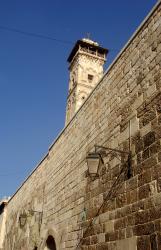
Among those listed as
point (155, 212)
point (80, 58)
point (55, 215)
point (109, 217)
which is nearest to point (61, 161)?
point (55, 215)

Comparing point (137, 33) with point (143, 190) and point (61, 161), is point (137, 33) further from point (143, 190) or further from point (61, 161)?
point (61, 161)

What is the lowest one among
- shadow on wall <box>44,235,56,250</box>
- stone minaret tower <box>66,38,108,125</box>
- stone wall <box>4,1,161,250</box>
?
shadow on wall <box>44,235,56,250</box>

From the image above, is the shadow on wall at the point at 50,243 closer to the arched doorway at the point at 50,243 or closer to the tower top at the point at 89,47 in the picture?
the arched doorway at the point at 50,243

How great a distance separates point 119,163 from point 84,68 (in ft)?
93.6

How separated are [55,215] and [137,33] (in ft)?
16.4

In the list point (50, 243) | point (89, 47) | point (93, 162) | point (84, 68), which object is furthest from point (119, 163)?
point (89, 47)

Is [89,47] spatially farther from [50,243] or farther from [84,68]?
[50,243]

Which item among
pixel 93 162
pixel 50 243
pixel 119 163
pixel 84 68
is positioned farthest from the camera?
pixel 84 68

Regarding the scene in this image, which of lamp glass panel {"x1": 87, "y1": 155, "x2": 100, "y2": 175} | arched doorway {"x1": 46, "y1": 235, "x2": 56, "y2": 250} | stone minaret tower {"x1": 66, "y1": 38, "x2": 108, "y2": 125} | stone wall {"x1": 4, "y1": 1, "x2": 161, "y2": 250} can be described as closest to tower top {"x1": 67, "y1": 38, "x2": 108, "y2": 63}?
stone minaret tower {"x1": 66, "y1": 38, "x2": 108, "y2": 125}

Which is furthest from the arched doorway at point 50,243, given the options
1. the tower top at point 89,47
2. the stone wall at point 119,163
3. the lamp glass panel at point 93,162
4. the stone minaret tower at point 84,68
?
the tower top at point 89,47

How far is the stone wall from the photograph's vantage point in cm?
440

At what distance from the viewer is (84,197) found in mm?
6625

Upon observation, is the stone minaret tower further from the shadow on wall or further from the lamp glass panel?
the lamp glass panel

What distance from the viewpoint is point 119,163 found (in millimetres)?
5344
